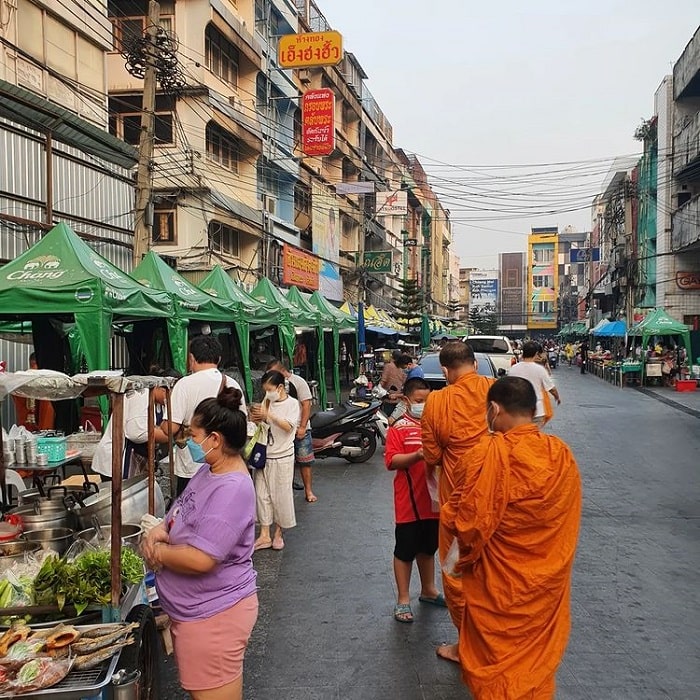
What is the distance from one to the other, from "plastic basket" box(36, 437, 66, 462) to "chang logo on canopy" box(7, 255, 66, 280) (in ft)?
7.51

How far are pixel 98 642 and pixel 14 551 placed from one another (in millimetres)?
1206

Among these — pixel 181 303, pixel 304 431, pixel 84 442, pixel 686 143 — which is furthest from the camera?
pixel 686 143

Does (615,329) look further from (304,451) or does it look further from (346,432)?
(304,451)

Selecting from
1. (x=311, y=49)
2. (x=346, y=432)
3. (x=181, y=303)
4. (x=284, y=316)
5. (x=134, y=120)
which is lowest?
(x=346, y=432)

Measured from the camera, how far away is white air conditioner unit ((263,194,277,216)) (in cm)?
2592

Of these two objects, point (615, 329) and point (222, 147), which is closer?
point (222, 147)

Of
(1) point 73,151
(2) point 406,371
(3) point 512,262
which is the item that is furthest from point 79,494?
(3) point 512,262

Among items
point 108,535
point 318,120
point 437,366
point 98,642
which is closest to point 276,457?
point 108,535

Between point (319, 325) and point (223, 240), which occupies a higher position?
point (223, 240)

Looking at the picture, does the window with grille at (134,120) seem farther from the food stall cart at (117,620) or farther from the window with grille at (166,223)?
the food stall cart at (117,620)

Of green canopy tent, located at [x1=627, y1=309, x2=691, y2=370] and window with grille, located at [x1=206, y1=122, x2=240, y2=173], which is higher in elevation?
window with grille, located at [x1=206, y1=122, x2=240, y2=173]

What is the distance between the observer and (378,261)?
37.6m

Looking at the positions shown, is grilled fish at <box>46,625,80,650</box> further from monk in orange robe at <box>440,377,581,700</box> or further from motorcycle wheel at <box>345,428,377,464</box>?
motorcycle wheel at <box>345,428,377,464</box>

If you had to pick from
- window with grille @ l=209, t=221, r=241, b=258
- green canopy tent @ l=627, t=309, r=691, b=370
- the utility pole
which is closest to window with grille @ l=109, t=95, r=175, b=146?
window with grille @ l=209, t=221, r=241, b=258
